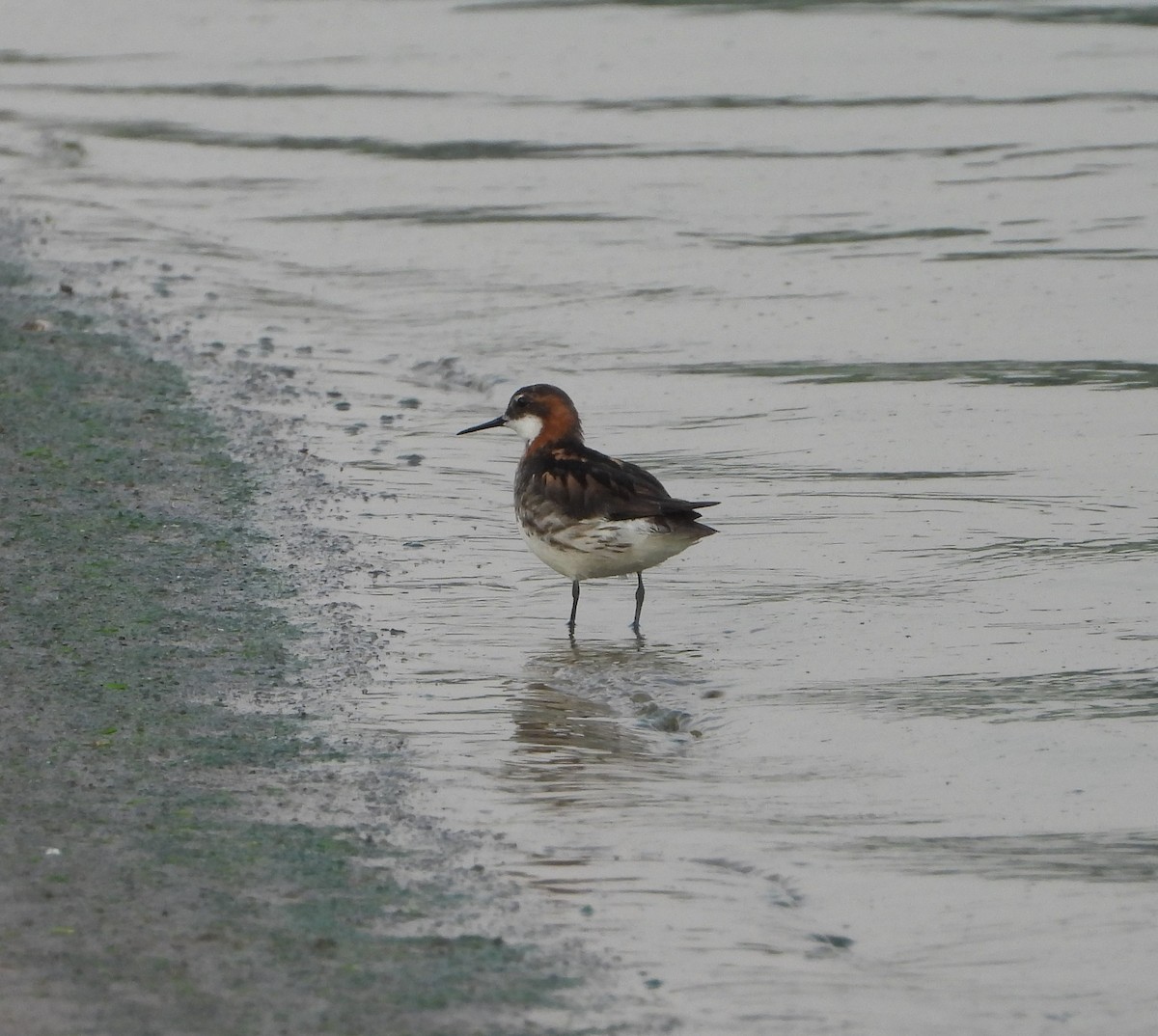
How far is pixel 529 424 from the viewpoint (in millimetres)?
8961

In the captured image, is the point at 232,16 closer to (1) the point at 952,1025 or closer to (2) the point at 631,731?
(2) the point at 631,731

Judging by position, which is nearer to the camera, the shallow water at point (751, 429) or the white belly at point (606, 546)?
the shallow water at point (751, 429)

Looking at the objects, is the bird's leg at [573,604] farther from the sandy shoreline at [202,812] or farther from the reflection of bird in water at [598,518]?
the sandy shoreline at [202,812]

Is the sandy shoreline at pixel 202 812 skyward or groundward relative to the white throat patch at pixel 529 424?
groundward

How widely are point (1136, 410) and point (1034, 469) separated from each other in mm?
1154

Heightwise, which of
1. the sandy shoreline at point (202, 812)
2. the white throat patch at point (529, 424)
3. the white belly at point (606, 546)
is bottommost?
the sandy shoreline at point (202, 812)

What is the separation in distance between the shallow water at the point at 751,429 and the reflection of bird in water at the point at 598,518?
0.92ft

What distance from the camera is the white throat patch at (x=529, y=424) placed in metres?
8.94

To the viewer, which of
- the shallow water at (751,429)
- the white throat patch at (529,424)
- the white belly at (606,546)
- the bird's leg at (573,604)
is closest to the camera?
the shallow water at (751,429)

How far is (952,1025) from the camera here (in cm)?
456

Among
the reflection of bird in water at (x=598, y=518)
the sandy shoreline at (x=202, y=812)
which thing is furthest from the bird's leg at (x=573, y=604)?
the sandy shoreline at (x=202, y=812)

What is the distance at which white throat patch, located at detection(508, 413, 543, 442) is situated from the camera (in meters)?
8.94

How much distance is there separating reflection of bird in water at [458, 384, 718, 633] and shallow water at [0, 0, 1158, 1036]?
28 centimetres

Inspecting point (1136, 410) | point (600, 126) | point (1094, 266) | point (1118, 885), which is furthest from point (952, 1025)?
point (600, 126)
